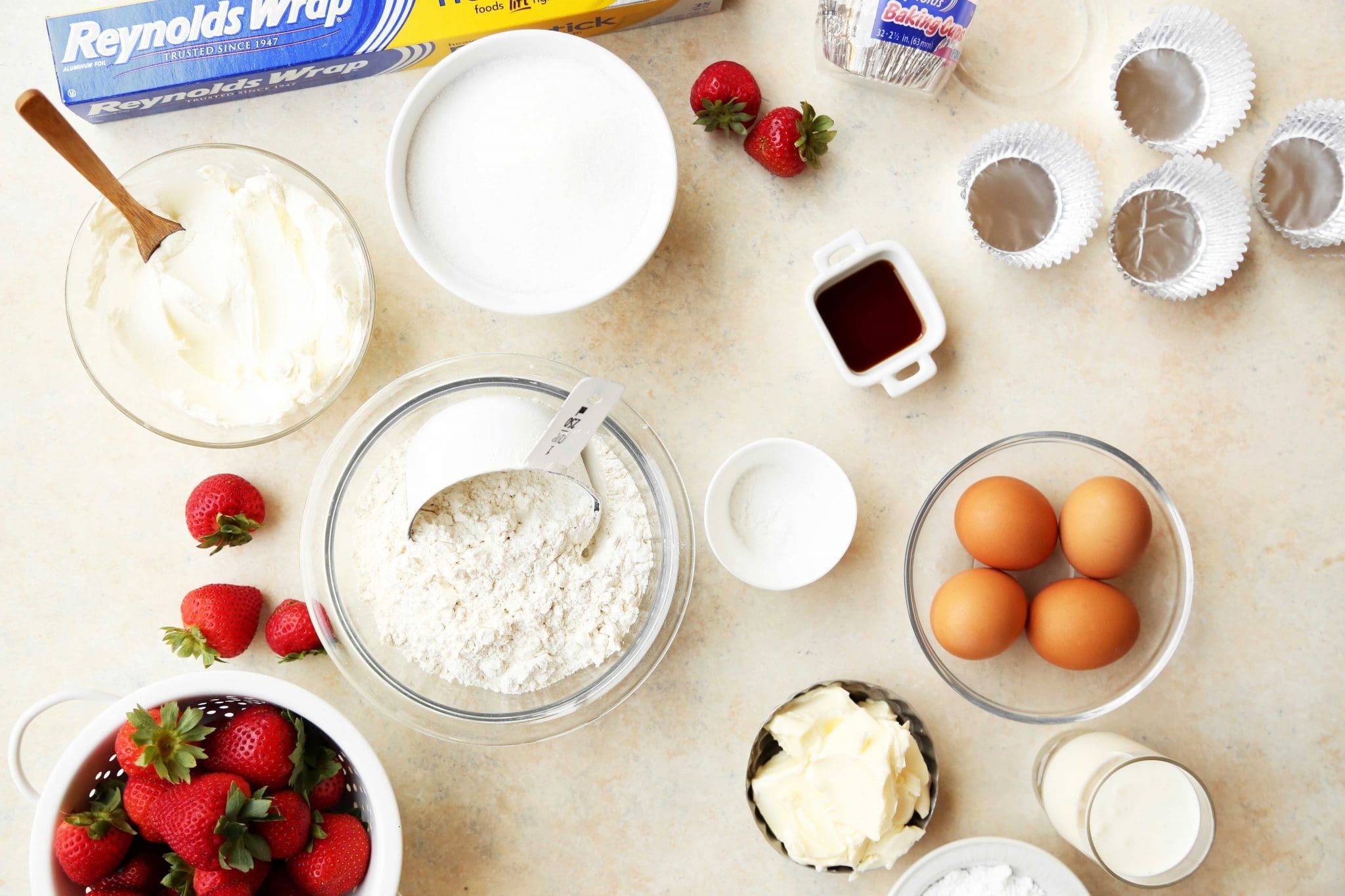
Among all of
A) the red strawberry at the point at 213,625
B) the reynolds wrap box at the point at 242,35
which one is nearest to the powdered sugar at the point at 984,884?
the red strawberry at the point at 213,625

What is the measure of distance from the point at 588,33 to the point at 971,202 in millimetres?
741

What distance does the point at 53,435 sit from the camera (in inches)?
59.8

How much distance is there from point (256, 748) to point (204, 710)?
4.4 inches

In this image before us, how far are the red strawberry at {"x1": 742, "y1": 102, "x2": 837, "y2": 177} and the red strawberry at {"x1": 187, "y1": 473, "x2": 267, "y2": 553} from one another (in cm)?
105

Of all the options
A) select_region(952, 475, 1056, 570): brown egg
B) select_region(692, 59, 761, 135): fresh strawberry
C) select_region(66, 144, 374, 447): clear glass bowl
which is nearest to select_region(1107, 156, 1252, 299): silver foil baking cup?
select_region(952, 475, 1056, 570): brown egg

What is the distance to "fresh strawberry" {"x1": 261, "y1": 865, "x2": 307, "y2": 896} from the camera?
4.40ft

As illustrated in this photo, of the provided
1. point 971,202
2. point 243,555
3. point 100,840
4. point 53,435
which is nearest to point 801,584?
point 971,202

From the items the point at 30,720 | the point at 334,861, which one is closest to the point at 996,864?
A: the point at 334,861

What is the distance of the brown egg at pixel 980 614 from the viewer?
1345mm

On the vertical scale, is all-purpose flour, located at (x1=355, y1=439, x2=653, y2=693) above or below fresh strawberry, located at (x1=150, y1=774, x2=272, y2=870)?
above

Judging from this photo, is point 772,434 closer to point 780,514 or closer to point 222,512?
point 780,514

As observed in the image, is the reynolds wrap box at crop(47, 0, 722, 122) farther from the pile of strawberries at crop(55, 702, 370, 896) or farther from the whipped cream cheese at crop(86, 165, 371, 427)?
the pile of strawberries at crop(55, 702, 370, 896)

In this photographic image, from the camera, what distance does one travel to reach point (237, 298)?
55.8 inches

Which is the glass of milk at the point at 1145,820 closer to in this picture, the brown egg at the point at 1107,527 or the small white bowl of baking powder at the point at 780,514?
the brown egg at the point at 1107,527
